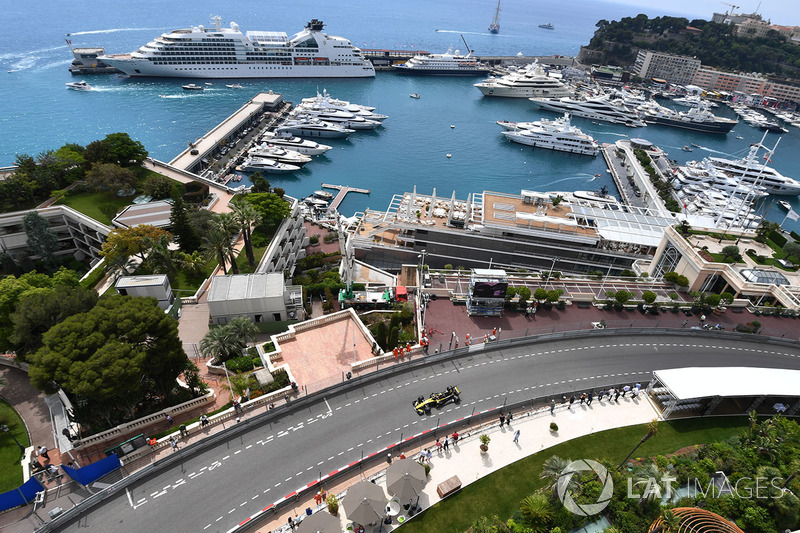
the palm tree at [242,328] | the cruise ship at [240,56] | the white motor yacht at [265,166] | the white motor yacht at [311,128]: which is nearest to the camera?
the palm tree at [242,328]

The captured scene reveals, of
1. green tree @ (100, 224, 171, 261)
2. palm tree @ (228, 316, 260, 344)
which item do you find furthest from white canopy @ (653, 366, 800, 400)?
green tree @ (100, 224, 171, 261)

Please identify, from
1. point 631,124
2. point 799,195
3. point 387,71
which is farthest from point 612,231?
point 387,71

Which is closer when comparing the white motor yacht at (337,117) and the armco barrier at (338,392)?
the armco barrier at (338,392)

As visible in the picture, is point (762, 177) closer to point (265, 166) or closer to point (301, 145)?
point (301, 145)

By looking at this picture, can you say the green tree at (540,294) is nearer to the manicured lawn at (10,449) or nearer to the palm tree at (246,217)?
the palm tree at (246,217)

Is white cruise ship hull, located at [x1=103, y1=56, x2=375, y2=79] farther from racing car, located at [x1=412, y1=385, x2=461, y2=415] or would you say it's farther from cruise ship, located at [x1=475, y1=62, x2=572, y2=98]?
racing car, located at [x1=412, y1=385, x2=461, y2=415]

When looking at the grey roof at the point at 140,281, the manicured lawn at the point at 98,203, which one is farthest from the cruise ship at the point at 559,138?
the grey roof at the point at 140,281
